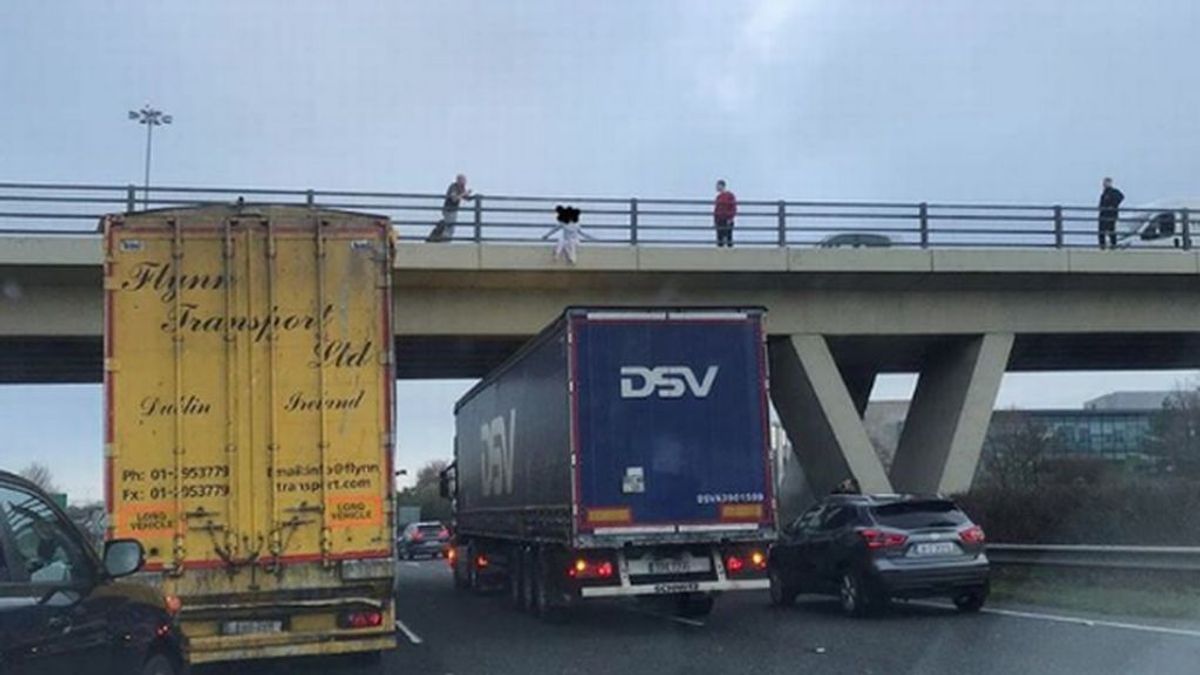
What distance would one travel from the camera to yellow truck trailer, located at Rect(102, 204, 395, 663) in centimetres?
1262

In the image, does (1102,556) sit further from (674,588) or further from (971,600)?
(674,588)

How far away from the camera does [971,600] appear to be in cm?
1808

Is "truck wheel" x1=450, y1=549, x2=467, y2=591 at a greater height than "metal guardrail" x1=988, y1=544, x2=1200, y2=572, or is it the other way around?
"metal guardrail" x1=988, y1=544, x2=1200, y2=572

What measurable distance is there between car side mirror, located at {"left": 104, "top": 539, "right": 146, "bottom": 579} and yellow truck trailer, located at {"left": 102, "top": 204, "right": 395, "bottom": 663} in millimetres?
4804

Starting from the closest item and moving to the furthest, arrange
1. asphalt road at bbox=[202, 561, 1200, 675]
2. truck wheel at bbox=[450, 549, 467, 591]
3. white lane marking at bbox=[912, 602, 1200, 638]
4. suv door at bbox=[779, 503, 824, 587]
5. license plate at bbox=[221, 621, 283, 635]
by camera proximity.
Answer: license plate at bbox=[221, 621, 283, 635] < asphalt road at bbox=[202, 561, 1200, 675] < white lane marking at bbox=[912, 602, 1200, 638] < suv door at bbox=[779, 503, 824, 587] < truck wheel at bbox=[450, 549, 467, 591]

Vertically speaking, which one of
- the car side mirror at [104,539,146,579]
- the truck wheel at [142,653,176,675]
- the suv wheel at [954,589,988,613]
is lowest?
the suv wheel at [954,589,988,613]

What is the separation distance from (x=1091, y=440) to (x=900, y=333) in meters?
55.9

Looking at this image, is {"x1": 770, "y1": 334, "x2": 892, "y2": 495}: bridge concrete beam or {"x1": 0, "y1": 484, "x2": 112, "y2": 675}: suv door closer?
{"x1": 0, "y1": 484, "x2": 112, "y2": 675}: suv door

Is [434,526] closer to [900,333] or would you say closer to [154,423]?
[900,333]

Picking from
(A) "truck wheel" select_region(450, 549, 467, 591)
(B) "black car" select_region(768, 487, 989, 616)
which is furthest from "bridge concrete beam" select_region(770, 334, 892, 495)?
(B) "black car" select_region(768, 487, 989, 616)

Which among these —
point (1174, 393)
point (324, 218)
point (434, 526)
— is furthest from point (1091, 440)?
point (324, 218)

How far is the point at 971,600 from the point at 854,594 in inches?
54.7

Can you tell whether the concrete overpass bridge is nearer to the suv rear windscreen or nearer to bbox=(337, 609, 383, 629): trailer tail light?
the suv rear windscreen

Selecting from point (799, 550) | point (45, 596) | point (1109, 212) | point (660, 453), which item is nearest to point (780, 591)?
point (799, 550)
